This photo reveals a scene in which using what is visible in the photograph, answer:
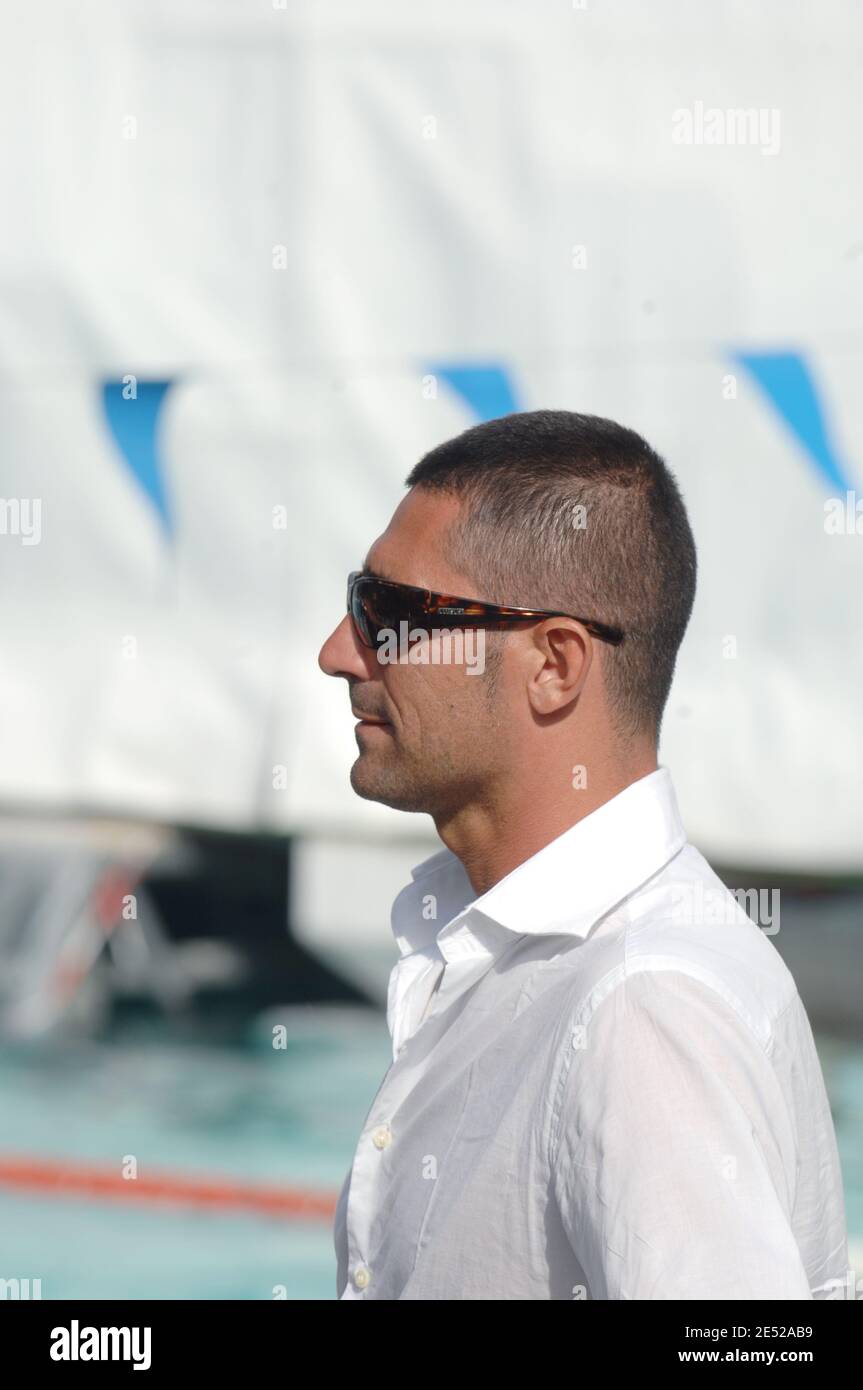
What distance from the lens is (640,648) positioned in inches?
45.8

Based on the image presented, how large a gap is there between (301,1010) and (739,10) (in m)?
3.07

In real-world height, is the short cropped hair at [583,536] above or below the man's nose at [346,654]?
above

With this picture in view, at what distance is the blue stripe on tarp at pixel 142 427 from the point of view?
3068 millimetres

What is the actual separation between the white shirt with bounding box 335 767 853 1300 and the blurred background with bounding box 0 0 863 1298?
1.80 m

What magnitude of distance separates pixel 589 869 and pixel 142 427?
2.26 meters

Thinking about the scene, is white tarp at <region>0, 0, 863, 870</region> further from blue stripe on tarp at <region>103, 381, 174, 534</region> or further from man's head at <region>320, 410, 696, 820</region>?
man's head at <region>320, 410, 696, 820</region>

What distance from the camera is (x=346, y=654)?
4.17ft

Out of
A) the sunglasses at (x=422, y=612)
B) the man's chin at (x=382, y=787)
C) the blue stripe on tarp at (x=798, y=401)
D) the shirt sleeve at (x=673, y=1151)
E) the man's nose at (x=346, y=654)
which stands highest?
the blue stripe on tarp at (x=798, y=401)

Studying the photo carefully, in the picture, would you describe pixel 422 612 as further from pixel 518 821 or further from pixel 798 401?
pixel 798 401

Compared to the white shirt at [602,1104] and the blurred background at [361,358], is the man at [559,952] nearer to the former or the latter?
the white shirt at [602,1104]

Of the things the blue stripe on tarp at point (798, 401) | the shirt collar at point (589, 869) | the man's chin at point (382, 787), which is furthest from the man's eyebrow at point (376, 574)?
the blue stripe on tarp at point (798, 401)

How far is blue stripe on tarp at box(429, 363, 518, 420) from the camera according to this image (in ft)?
9.71
